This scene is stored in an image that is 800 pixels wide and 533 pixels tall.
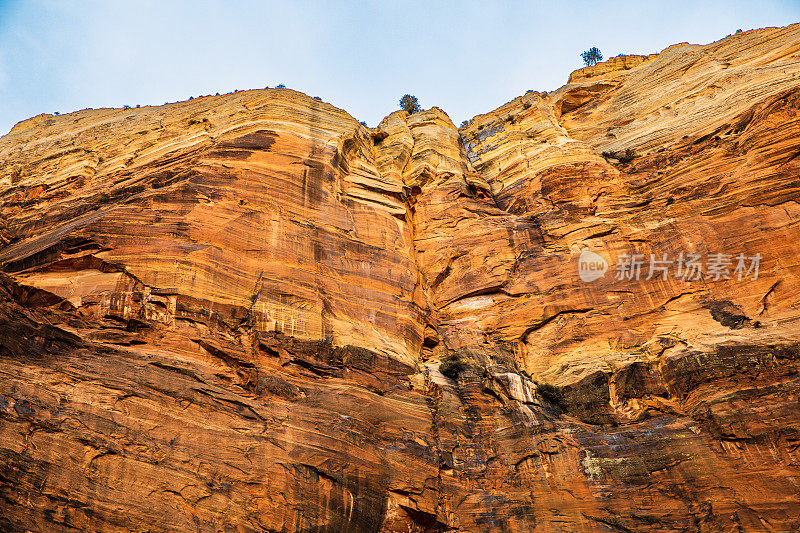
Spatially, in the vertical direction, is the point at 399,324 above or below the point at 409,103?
below

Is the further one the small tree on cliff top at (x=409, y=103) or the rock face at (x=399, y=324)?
the small tree on cliff top at (x=409, y=103)

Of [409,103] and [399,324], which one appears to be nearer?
[399,324]

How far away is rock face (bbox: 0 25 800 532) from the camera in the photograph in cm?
1561

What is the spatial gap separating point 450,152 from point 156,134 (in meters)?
17.1

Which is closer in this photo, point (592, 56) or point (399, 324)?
point (399, 324)

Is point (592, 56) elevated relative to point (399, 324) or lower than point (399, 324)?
elevated

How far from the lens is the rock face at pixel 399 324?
15.6 m

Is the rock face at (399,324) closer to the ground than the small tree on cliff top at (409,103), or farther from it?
closer to the ground

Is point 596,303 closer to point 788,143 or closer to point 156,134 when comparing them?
point 788,143

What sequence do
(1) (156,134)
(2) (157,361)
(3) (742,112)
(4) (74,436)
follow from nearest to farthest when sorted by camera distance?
(4) (74,436) → (2) (157,361) → (3) (742,112) → (1) (156,134)

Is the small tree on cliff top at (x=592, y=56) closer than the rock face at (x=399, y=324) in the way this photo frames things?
No

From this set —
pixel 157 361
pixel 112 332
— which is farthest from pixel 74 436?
pixel 112 332

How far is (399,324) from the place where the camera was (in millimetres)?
24125

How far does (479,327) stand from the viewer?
25.9 m
